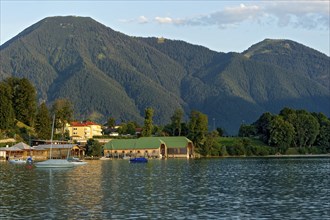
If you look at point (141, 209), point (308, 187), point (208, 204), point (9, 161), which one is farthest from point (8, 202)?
point (9, 161)

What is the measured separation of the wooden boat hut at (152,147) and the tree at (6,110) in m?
38.3

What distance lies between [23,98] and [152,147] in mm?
44241

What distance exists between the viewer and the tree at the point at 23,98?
6831 inches

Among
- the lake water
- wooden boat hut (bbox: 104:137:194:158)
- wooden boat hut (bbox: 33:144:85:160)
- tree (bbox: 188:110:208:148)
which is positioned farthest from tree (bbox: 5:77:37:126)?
the lake water

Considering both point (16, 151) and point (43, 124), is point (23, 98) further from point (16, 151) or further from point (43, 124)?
point (16, 151)

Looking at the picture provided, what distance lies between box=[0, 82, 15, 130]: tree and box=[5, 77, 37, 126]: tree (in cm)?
652

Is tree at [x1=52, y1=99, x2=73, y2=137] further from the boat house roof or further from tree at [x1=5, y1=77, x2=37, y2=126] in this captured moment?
the boat house roof

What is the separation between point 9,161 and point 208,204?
10890 centimetres

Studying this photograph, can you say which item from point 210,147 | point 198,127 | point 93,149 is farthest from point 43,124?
point 210,147

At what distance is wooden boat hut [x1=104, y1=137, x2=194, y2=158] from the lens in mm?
188000

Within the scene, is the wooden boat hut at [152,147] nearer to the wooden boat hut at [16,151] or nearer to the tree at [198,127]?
the tree at [198,127]

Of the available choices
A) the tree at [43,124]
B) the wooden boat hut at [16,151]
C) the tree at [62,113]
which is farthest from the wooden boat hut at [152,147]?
the wooden boat hut at [16,151]

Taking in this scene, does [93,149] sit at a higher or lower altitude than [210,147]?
lower

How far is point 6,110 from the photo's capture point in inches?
6378
